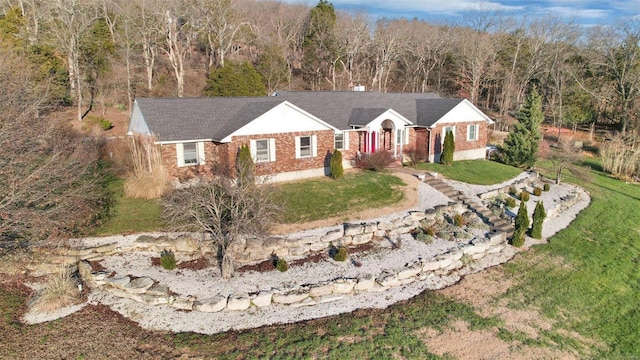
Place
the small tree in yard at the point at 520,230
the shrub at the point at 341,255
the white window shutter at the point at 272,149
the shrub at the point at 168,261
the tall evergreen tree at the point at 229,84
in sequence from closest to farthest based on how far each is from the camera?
the shrub at the point at 168,261 → the shrub at the point at 341,255 → the small tree in yard at the point at 520,230 → the white window shutter at the point at 272,149 → the tall evergreen tree at the point at 229,84

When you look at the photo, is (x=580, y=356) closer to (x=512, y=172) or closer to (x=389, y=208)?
(x=389, y=208)

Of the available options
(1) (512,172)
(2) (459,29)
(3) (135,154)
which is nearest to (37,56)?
(3) (135,154)

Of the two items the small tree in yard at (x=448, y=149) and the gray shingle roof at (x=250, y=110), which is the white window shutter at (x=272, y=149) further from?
the small tree in yard at (x=448, y=149)

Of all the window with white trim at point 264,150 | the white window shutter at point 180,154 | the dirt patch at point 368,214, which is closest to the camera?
the dirt patch at point 368,214

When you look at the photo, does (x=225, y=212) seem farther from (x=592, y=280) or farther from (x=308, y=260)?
(x=592, y=280)

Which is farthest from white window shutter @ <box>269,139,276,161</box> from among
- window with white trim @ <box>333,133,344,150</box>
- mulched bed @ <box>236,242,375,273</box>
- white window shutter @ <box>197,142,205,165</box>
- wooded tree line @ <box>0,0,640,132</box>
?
wooded tree line @ <box>0,0,640,132</box>

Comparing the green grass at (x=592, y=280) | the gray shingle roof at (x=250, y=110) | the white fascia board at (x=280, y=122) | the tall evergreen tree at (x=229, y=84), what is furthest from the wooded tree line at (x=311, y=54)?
the green grass at (x=592, y=280)
